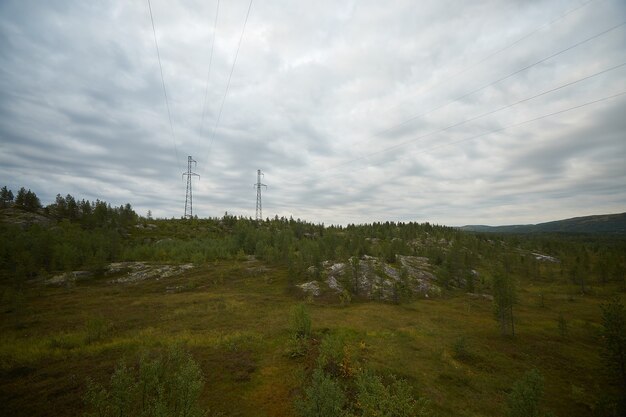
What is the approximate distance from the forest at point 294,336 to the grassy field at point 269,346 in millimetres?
267

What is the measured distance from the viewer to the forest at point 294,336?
74.0ft

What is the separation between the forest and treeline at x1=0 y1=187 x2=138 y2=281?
31.5 inches

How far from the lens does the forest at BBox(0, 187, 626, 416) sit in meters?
22.5

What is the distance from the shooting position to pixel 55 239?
311 ft

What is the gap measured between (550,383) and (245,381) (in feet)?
117

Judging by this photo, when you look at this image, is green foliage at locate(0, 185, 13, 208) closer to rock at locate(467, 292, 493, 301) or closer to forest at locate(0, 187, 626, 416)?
forest at locate(0, 187, 626, 416)

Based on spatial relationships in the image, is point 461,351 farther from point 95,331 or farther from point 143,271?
point 143,271

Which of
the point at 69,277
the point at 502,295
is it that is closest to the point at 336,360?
the point at 502,295

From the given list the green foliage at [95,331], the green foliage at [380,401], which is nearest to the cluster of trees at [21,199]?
Result: the green foliage at [95,331]

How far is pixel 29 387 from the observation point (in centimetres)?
2558

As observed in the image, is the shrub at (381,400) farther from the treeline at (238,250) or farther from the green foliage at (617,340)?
the treeline at (238,250)

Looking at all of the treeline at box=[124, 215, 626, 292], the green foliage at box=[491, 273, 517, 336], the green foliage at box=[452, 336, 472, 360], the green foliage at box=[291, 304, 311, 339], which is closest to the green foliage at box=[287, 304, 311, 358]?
Result: the green foliage at box=[291, 304, 311, 339]

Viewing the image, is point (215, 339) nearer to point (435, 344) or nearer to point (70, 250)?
point (435, 344)

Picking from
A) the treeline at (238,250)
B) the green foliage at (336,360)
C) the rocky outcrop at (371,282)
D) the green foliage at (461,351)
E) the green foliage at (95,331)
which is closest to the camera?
the green foliage at (336,360)
